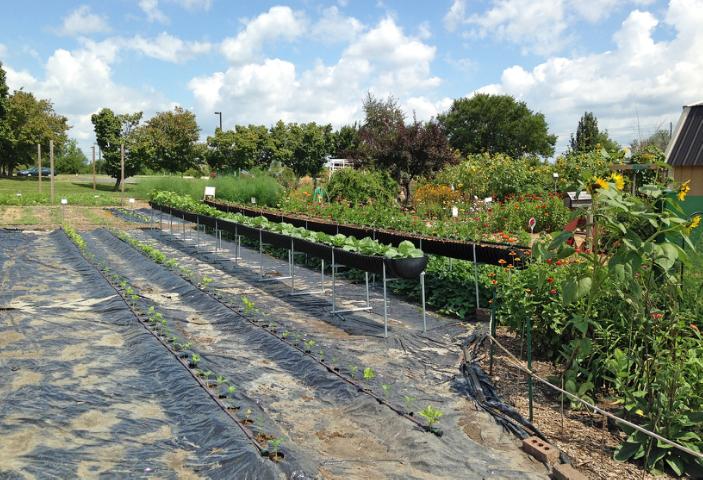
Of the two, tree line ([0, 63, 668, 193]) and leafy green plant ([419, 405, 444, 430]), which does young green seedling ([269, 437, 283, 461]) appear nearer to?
leafy green plant ([419, 405, 444, 430])

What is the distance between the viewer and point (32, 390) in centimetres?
421

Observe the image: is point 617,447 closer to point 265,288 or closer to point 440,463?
point 440,463

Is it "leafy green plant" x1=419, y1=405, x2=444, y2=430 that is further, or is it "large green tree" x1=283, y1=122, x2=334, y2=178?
"large green tree" x1=283, y1=122, x2=334, y2=178

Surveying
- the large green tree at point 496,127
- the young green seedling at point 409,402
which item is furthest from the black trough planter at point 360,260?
the large green tree at point 496,127

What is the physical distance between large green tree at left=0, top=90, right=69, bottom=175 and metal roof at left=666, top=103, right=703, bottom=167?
3817cm

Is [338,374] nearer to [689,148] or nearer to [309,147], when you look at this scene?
[689,148]

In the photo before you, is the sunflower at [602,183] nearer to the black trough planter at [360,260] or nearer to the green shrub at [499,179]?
the black trough planter at [360,260]

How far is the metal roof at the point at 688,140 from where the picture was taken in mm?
8250

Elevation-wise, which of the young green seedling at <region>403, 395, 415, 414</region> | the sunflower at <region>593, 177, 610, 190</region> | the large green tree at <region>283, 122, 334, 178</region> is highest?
the large green tree at <region>283, 122, 334, 178</region>

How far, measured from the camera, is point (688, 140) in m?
8.48

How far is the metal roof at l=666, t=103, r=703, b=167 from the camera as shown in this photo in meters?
8.25

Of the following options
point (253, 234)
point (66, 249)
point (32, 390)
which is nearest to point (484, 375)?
point (32, 390)

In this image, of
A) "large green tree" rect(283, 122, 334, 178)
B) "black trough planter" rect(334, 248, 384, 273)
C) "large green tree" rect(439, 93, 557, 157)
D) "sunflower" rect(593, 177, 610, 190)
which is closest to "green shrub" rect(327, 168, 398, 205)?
"black trough planter" rect(334, 248, 384, 273)

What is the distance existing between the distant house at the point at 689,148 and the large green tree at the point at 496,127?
131 ft
